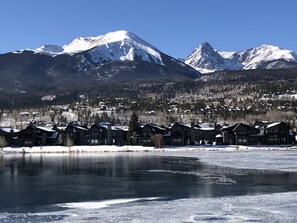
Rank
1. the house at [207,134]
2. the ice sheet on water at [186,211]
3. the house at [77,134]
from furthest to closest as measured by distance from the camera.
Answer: the house at [207,134], the house at [77,134], the ice sheet on water at [186,211]

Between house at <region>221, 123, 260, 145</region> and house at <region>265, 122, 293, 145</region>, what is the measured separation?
112 inches

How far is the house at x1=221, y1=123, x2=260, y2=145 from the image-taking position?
11344 centimetres

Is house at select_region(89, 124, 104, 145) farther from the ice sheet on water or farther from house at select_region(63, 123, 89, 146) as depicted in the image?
the ice sheet on water

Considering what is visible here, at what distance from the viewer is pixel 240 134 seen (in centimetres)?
11375

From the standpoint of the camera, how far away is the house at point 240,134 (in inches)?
4466

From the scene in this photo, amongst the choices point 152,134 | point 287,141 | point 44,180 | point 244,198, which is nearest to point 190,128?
point 152,134

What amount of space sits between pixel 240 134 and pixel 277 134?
9326 millimetres

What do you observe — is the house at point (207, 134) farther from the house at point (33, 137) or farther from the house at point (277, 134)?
the house at point (33, 137)

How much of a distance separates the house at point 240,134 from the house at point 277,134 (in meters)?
2.85

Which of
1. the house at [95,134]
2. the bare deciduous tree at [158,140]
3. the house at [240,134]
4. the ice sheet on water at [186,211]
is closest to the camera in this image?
the ice sheet on water at [186,211]

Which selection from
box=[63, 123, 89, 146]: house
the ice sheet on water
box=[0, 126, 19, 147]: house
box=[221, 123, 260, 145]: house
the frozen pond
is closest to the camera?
the ice sheet on water

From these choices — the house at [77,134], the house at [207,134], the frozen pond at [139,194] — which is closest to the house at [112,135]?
the house at [77,134]

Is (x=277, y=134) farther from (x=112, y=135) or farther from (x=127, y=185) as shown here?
(x=127, y=185)

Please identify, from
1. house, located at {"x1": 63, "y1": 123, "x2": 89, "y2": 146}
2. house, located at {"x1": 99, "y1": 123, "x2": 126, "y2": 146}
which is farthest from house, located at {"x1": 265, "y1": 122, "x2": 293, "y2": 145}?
house, located at {"x1": 63, "y1": 123, "x2": 89, "y2": 146}
